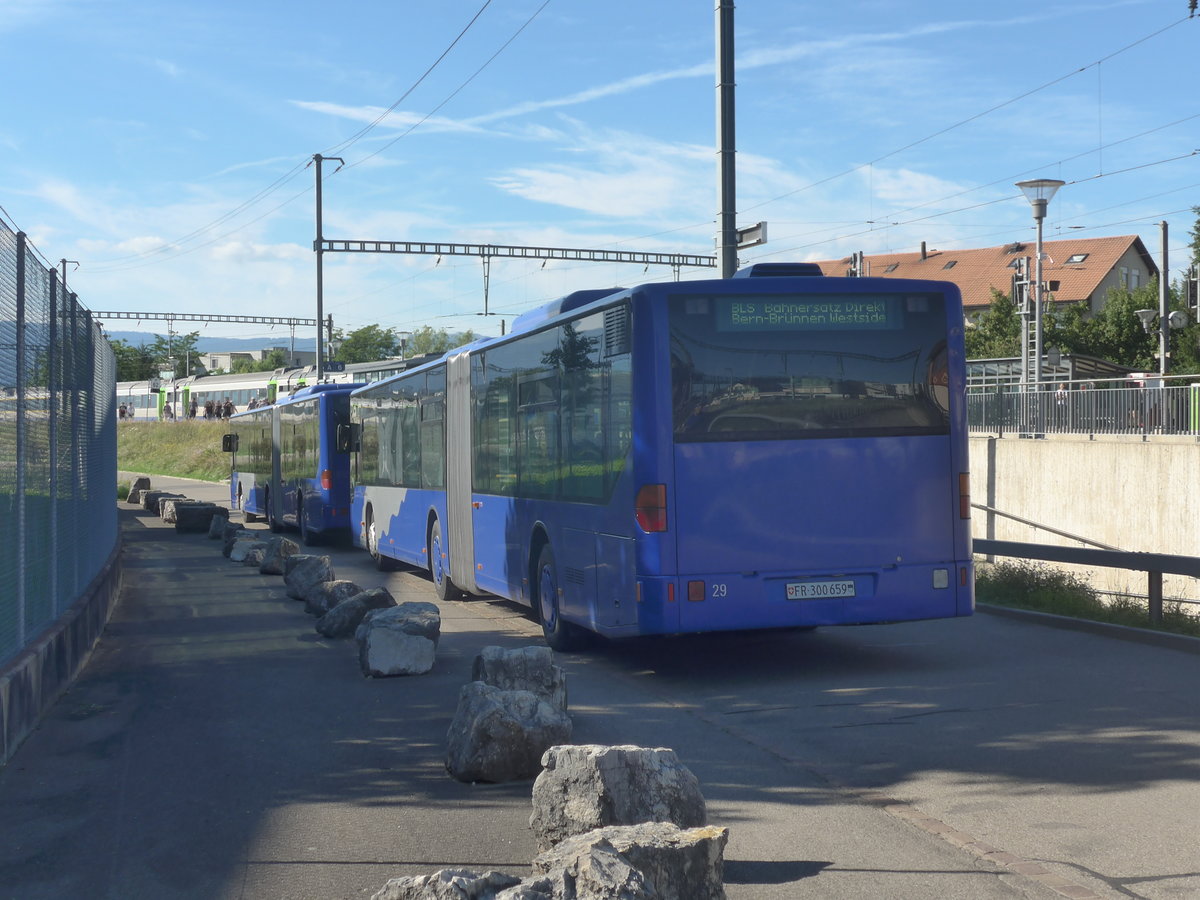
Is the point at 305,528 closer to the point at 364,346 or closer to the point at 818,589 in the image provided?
the point at 818,589

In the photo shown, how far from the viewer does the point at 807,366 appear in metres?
10.3

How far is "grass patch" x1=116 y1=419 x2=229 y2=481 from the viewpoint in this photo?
6794cm

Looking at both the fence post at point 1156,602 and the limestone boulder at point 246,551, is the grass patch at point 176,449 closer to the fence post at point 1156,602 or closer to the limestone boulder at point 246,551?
the limestone boulder at point 246,551

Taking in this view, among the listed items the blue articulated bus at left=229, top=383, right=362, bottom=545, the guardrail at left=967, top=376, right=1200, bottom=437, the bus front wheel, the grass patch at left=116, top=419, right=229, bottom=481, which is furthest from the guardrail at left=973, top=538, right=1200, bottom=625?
the grass patch at left=116, top=419, right=229, bottom=481

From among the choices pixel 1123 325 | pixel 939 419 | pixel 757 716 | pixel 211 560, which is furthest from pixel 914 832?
pixel 1123 325

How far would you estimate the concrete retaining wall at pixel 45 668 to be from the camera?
7.98 meters

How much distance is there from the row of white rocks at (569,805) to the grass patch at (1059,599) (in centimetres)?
656

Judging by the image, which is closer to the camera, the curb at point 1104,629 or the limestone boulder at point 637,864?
the limestone boulder at point 637,864

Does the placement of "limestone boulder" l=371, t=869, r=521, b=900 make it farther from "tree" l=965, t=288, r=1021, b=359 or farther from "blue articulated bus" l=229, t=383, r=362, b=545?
"tree" l=965, t=288, r=1021, b=359

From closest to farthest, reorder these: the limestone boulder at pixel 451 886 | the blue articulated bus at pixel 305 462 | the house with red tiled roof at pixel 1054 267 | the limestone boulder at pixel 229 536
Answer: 1. the limestone boulder at pixel 451 886
2. the limestone boulder at pixel 229 536
3. the blue articulated bus at pixel 305 462
4. the house with red tiled roof at pixel 1054 267

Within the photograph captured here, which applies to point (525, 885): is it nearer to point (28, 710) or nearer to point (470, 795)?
point (470, 795)

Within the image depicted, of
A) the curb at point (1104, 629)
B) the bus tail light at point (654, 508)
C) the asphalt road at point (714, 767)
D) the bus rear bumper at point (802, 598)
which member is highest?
the bus tail light at point (654, 508)

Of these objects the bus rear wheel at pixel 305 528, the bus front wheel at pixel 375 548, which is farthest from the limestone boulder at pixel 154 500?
the bus front wheel at pixel 375 548

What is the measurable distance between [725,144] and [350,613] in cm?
653
